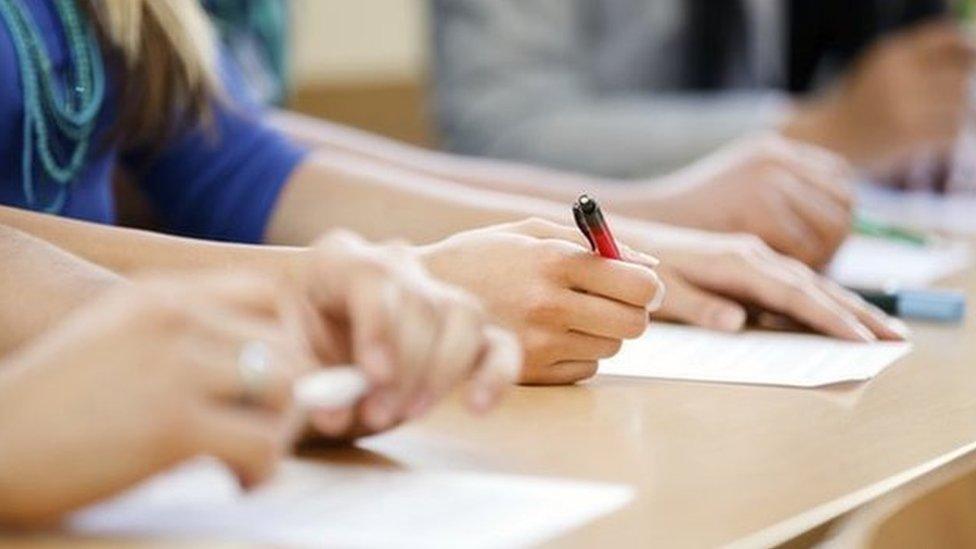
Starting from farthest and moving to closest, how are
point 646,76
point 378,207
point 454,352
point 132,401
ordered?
point 646,76, point 378,207, point 454,352, point 132,401

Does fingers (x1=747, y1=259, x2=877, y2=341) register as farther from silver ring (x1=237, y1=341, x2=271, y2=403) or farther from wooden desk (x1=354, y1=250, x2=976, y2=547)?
silver ring (x1=237, y1=341, x2=271, y2=403)

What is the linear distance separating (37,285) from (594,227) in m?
0.26

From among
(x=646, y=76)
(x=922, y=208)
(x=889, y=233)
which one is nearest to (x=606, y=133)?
(x=646, y=76)

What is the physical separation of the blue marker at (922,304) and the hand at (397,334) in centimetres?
56

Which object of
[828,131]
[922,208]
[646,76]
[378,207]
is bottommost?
[378,207]

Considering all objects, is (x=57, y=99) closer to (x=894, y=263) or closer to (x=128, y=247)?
(x=128, y=247)

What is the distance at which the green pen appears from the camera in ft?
5.27

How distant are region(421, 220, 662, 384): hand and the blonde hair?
0.29 m

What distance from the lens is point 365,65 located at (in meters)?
3.42

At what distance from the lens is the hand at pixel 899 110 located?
7.75ft

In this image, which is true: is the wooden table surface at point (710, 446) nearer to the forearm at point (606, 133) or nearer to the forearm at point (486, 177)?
the forearm at point (486, 177)

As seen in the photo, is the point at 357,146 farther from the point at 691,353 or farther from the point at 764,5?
the point at 764,5

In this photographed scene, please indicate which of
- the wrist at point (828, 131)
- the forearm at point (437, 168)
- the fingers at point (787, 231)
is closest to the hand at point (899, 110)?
the wrist at point (828, 131)

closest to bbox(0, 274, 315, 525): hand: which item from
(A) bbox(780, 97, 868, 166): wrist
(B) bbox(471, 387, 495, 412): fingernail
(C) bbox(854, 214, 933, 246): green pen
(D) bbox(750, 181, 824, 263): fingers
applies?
(B) bbox(471, 387, 495, 412): fingernail
